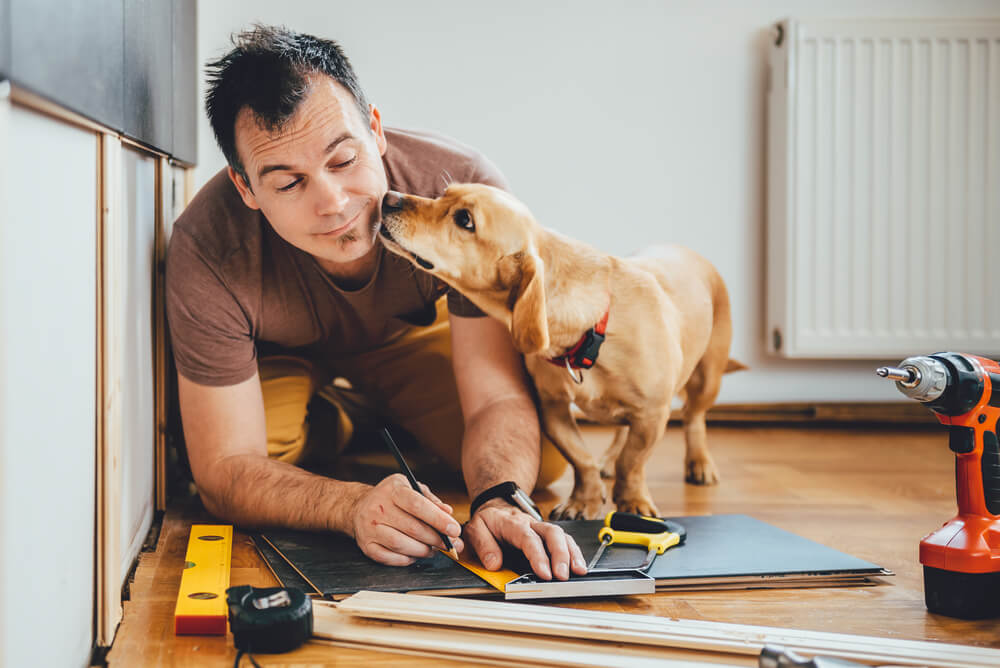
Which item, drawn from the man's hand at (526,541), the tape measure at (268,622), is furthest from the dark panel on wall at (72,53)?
the man's hand at (526,541)

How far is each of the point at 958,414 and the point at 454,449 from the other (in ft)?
3.92

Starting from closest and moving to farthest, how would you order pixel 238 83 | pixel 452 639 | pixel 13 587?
1. pixel 13 587
2. pixel 452 639
3. pixel 238 83

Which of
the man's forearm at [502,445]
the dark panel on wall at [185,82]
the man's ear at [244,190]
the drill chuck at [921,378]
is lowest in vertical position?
the man's forearm at [502,445]

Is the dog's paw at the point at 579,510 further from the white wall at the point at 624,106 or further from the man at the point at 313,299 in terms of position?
the white wall at the point at 624,106

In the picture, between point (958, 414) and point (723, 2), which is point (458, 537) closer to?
point (958, 414)

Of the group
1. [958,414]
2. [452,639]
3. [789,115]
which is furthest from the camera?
[789,115]

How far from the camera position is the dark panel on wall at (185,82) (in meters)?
1.89

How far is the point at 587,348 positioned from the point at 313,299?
53 centimetres

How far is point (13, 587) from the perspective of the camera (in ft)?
2.46

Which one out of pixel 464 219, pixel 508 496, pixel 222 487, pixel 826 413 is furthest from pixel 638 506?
pixel 826 413

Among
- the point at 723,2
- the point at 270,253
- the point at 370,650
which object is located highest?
the point at 723,2

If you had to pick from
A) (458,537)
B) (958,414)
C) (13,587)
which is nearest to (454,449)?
(458,537)

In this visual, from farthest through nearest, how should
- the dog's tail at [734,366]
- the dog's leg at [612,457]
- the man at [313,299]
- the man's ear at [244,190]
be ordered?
the dog's tail at [734,366], the dog's leg at [612,457], the man's ear at [244,190], the man at [313,299]

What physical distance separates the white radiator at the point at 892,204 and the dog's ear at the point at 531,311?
68.6 inches
